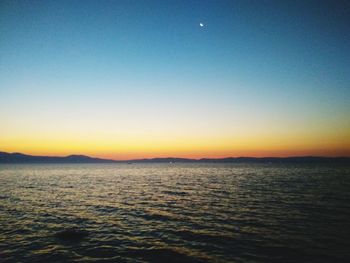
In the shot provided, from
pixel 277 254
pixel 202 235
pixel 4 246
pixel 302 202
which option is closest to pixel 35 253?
pixel 4 246

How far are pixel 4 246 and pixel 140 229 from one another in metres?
11.9

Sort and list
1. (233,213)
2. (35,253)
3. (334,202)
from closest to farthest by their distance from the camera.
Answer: (35,253), (233,213), (334,202)

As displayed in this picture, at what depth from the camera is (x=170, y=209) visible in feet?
123

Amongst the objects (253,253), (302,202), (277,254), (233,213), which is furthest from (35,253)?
(302,202)

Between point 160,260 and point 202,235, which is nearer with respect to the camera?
point 160,260

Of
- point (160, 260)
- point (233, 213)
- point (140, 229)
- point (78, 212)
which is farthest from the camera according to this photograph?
point (78, 212)

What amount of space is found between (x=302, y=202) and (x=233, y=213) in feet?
47.4

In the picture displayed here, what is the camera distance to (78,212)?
1428 inches

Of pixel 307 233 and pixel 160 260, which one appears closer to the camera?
pixel 160 260

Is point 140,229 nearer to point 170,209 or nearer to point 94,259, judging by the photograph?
point 94,259

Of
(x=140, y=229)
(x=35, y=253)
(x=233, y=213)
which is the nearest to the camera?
(x=35, y=253)

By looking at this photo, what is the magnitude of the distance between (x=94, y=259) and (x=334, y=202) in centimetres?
3733

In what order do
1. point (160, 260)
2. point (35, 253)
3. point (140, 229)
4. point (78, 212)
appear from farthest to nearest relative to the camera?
point (78, 212) < point (140, 229) < point (35, 253) < point (160, 260)

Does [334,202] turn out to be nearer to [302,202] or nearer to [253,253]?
[302,202]
